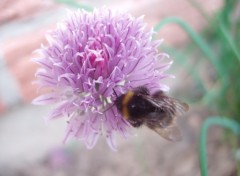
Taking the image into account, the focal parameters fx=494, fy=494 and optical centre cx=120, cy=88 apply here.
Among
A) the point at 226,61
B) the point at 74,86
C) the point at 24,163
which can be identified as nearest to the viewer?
the point at 74,86

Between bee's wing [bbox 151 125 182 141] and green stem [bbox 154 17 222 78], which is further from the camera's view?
green stem [bbox 154 17 222 78]

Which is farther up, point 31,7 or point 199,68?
point 31,7

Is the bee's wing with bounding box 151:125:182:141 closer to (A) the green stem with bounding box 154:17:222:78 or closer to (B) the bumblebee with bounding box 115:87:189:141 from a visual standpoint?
(B) the bumblebee with bounding box 115:87:189:141

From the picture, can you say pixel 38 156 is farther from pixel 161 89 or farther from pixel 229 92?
pixel 161 89

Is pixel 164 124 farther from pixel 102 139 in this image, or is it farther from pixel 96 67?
pixel 102 139

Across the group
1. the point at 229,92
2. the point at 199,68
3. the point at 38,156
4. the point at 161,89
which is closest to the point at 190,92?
the point at 199,68

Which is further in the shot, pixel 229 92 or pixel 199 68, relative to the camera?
pixel 199 68

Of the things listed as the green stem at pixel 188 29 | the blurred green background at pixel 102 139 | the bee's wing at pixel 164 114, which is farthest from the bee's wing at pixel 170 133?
the blurred green background at pixel 102 139

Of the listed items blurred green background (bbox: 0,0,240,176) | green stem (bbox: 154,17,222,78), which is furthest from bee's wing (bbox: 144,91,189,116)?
blurred green background (bbox: 0,0,240,176)
